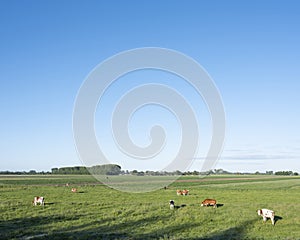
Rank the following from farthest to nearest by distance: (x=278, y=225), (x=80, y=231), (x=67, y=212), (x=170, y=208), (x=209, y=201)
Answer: (x=209, y=201) < (x=170, y=208) < (x=67, y=212) < (x=278, y=225) < (x=80, y=231)

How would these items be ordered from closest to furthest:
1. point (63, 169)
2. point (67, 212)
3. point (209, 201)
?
point (67, 212), point (209, 201), point (63, 169)

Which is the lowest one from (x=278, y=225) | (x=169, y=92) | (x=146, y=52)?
(x=278, y=225)

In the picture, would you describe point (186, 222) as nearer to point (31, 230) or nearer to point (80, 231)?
point (80, 231)

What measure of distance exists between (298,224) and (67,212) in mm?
13046

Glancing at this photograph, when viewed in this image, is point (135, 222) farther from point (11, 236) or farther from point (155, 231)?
point (11, 236)

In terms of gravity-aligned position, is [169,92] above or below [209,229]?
above

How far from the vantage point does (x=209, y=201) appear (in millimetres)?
26422

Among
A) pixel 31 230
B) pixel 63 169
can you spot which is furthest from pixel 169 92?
pixel 63 169

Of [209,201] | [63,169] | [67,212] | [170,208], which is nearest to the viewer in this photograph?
[67,212]

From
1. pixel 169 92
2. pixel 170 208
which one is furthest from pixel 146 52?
pixel 170 208

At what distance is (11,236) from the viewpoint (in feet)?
52.1

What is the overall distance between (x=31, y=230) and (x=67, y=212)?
223 inches

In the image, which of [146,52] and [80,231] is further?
[146,52]

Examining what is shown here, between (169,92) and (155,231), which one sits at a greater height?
(169,92)
